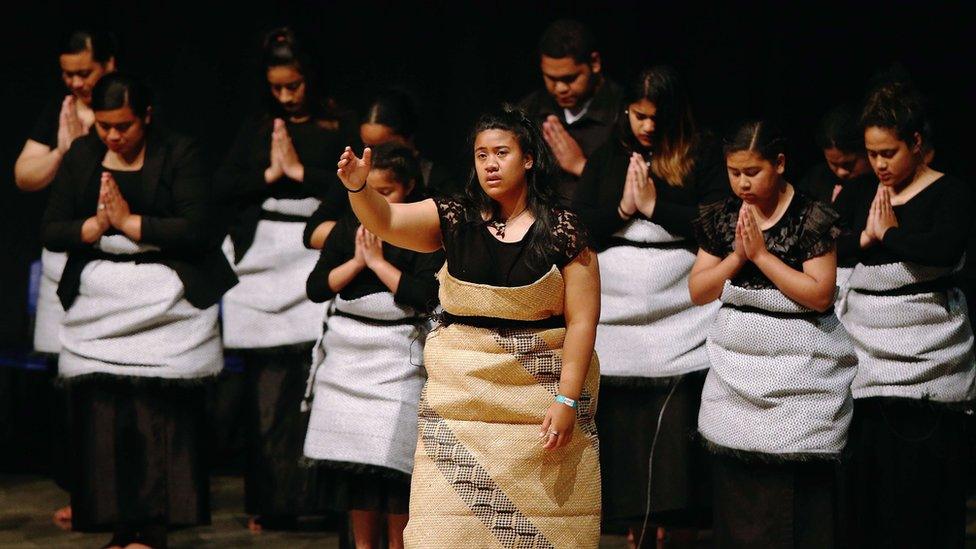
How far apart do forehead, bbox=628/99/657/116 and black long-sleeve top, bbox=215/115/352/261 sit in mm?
1189

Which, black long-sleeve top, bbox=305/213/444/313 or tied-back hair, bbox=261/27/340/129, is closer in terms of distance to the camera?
black long-sleeve top, bbox=305/213/444/313

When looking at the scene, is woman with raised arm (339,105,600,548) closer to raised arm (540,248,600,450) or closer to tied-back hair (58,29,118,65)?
raised arm (540,248,600,450)

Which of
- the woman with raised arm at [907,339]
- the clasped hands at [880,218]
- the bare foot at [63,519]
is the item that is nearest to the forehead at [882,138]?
the woman with raised arm at [907,339]

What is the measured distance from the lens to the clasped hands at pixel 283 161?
576 centimetres

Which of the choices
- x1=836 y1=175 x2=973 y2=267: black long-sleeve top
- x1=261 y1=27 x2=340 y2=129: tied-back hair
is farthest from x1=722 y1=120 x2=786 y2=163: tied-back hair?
x1=261 y1=27 x2=340 y2=129: tied-back hair

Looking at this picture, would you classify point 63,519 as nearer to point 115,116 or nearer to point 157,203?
point 157,203

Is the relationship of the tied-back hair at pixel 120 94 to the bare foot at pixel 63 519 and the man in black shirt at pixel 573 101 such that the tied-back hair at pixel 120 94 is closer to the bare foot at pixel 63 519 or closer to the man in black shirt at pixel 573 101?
the man in black shirt at pixel 573 101

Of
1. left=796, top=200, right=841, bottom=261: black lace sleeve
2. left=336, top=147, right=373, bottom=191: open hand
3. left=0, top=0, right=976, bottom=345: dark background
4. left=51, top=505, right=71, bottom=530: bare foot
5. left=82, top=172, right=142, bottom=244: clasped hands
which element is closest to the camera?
left=336, top=147, right=373, bottom=191: open hand

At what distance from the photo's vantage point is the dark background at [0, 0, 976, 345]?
6.45 m

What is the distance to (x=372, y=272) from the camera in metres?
4.97

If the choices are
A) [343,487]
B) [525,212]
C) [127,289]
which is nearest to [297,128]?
[127,289]

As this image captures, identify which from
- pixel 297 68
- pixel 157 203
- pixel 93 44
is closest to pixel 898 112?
pixel 297 68

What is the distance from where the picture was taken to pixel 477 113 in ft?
23.3

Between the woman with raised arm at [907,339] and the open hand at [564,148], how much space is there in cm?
93
